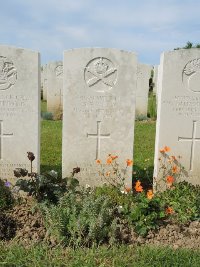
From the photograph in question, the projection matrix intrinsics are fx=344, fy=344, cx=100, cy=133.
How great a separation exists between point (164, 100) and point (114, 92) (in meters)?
0.72

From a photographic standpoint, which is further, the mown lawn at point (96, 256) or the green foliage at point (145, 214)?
the green foliage at point (145, 214)

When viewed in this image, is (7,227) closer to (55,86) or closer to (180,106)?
(180,106)

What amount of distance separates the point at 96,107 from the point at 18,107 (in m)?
1.10

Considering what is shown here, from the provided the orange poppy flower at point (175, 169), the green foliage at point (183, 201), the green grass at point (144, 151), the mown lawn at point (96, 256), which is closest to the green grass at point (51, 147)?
the green grass at point (144, 151)

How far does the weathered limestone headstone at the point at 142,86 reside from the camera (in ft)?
40.1

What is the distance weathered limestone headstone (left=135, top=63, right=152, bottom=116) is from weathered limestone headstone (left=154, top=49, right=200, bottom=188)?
7371 mm

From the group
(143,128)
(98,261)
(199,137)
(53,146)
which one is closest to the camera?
(98,261)

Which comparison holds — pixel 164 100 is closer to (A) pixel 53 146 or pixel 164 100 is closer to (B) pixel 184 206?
(B) pixel 184 206

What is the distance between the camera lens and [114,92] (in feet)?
16.2

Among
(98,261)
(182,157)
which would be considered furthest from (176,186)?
(98,261)

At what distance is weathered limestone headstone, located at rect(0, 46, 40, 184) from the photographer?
185 inches

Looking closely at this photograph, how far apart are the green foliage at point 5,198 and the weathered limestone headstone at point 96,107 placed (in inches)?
37.4

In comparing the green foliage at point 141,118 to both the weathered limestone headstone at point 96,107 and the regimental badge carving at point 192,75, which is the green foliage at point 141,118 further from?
the regimental badge carving at point 192,75

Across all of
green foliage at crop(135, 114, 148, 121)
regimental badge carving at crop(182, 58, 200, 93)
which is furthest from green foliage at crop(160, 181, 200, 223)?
green foliage at crop(135, 114, 148, 121)
